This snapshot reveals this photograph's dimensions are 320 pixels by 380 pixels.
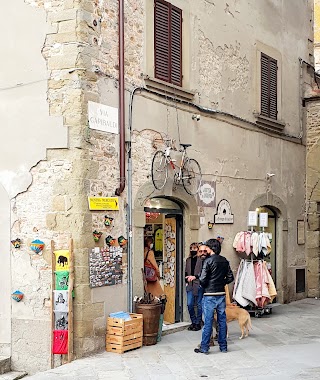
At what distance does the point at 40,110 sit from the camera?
366 inches

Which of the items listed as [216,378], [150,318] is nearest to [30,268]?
[150,318]

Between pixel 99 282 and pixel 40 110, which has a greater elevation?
pixel 40 110

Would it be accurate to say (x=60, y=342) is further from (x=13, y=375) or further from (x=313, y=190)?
(x=313, y=190)

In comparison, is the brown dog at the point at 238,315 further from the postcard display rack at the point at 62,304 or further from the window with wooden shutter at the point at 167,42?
the window with wooden shutter at the point at 167,42

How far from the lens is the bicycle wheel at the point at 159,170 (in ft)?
34.3

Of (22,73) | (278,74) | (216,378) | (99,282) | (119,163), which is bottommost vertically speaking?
(216,378)

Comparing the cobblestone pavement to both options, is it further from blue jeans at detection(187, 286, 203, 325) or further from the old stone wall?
the old stone wall

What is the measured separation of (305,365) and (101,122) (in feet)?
15.2

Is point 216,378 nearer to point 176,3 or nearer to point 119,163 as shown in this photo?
point 119,163

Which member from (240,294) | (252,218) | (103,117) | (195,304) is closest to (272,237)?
(252,218)

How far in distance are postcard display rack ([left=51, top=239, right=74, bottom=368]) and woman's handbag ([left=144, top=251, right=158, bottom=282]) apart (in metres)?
1.90

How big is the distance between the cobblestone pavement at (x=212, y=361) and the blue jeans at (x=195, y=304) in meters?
0.30

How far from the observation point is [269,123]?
13.9 meters

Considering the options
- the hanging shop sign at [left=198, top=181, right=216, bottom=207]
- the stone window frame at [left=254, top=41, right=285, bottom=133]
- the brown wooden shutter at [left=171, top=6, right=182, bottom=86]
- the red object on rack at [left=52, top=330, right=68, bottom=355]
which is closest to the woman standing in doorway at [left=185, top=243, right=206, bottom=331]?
the hanging shop sign at [left=198, top=181, right=216, bottom=207]
